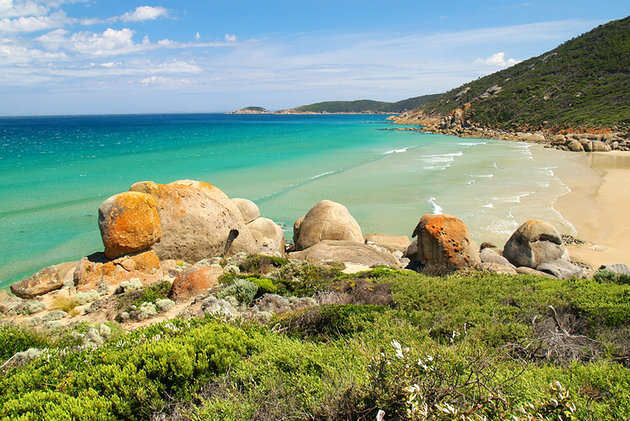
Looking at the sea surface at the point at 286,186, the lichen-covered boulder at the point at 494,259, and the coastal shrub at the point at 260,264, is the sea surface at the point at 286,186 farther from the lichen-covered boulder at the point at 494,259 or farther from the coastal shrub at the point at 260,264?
the coastal shrub at the point at 260,264

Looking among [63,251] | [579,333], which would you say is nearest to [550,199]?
[579,333]

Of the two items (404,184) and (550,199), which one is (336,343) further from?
(404,184)

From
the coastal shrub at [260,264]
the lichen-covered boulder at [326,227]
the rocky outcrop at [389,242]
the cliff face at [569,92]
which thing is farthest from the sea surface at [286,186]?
the cliff face at [569,92]

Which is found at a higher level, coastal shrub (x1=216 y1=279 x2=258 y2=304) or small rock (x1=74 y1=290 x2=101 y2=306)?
coastal shrub (x1=216 y1=279 x2=258 y2=304)

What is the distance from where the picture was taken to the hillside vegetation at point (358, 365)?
346 cm

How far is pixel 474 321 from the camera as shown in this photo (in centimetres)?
596

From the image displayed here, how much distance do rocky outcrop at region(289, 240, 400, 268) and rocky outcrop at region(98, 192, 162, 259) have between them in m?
4.82

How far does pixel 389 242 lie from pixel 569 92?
3006 inches

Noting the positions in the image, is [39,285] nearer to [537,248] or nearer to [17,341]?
[17,341]

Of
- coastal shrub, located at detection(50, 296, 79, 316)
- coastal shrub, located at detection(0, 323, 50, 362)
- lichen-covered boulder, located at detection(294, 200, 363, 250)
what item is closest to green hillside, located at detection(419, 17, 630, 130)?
lichen-covered boulder, located at detection(294, 200, 363, 250)

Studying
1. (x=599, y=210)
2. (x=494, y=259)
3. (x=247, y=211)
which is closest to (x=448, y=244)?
(x=494, y=259)

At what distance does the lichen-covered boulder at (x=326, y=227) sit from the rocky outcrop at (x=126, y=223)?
18.7 feet

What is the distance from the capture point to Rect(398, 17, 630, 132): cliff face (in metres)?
59.4

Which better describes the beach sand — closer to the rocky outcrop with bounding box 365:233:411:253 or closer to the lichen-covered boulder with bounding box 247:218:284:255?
the rocky outcrop with bounding box 365:233:411:253
